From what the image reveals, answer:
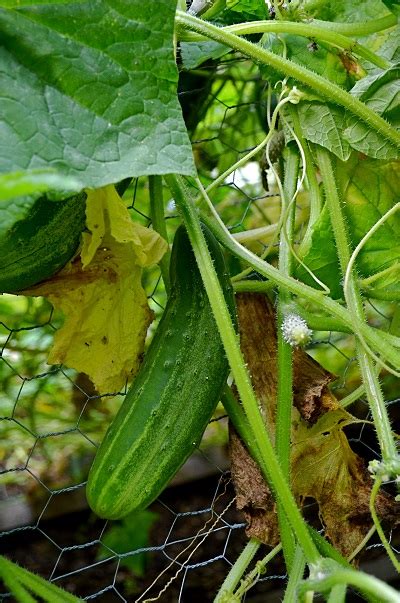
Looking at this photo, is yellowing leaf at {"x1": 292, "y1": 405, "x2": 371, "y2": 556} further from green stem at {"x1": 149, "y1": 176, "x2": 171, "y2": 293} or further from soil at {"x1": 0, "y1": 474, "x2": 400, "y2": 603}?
soil at {"x1": 0, "y1": 474, "x2": 400, "y2": 603}

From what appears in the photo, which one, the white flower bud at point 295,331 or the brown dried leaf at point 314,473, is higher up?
the white flower bud at point 295,331

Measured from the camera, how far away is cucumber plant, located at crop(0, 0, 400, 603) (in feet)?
2.24

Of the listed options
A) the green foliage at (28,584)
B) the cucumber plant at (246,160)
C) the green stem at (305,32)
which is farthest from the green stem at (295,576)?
the green stem at (305,32)

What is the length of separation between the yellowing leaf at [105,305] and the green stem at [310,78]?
0.22m

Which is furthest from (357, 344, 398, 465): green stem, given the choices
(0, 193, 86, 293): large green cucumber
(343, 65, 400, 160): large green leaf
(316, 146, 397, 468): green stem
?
(0, 193, 86, 293): large green cucumber

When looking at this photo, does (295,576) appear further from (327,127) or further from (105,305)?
(327,127)

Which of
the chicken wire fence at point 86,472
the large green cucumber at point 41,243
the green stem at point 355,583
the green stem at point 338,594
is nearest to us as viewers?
the green stem at point 355,583

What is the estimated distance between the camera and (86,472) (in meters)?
1.48

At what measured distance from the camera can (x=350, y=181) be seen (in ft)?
3.20

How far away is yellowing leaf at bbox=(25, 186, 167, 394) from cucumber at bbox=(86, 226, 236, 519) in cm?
7

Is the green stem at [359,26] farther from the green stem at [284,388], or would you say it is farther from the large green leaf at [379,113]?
the green stem at [284,388]

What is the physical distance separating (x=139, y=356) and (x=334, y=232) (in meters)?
0.28

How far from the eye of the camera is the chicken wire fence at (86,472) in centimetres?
139

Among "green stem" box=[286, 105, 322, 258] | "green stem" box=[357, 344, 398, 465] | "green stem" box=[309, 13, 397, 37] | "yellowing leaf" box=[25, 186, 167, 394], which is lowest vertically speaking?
"yellowing leaf" box=[25, 186, 167, 394]
